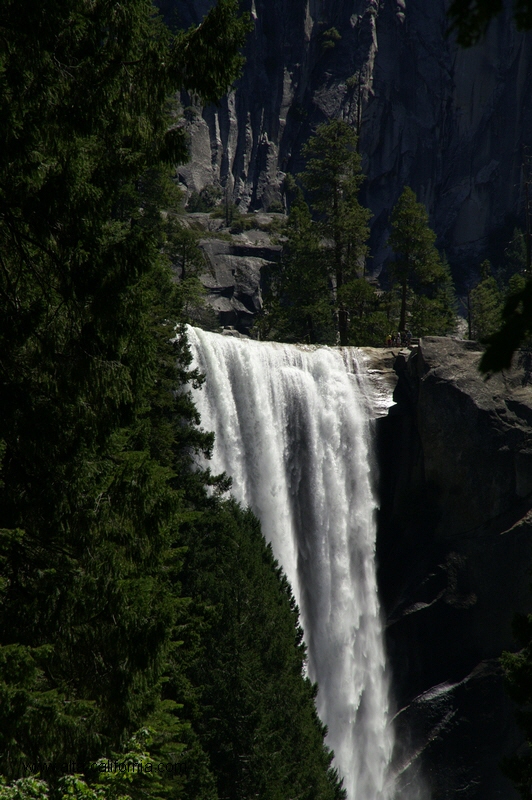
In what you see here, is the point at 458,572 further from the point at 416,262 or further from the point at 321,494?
the point at 416,262

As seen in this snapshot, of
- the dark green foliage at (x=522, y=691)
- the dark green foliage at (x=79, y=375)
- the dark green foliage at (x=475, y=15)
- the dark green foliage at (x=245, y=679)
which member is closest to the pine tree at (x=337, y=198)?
the dark green foliage at (x=245, y=679)

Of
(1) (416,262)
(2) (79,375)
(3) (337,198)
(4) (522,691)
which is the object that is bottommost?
(4) (522,691)

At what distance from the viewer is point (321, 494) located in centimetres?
2994

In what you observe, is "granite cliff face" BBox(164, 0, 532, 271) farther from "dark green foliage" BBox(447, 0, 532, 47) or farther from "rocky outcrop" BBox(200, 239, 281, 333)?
"dark green foliage" BBox(447, 0, 532, 47)

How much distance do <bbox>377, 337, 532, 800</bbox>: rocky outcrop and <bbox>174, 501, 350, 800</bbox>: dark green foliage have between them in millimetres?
11357

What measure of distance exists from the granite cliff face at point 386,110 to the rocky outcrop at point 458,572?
175 feet

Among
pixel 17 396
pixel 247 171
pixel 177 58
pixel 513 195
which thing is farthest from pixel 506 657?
pixel 247 171

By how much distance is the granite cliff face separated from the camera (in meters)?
82.0

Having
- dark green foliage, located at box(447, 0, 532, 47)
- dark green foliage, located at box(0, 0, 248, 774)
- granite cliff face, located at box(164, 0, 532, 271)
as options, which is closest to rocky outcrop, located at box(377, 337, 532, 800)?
dark green foliage, located at box(0, 0, 248, 774)

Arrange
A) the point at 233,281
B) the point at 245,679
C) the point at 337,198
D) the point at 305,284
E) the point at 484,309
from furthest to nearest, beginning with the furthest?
the point at 233,281, the point at 484,309, the point at 305,284, the point at 337,198, the point at 245,679

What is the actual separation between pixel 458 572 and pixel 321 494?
6021mm

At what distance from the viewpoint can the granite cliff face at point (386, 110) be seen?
82.0 metres

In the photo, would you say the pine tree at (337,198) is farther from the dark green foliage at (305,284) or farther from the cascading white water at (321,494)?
the cascading white water at (321,494)

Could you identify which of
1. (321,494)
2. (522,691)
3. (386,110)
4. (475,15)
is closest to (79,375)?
(475,15)
